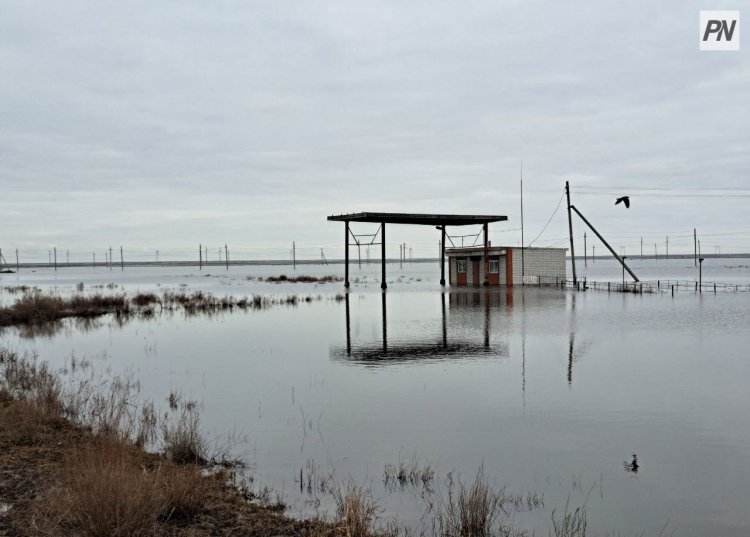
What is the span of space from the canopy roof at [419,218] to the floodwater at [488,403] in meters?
22.9

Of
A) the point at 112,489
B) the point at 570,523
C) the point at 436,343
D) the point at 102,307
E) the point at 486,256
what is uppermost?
the point at 486,256

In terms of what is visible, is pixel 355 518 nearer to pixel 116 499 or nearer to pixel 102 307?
pixel 116 499

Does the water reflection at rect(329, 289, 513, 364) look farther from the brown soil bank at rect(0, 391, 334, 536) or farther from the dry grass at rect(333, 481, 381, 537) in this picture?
the dry grass at rect(333, 481, 381, 537)

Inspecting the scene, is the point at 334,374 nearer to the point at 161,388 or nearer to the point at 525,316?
the point at 161,388

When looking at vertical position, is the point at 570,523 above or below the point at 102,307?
below

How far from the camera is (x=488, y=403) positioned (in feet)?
42.6

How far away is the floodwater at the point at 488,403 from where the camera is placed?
8.34 metres

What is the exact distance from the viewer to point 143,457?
890 centimetres

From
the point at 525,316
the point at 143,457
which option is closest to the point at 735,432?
the point at 143,457

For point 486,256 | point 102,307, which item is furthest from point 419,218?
point 102,307

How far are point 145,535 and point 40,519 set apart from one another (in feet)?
3.88

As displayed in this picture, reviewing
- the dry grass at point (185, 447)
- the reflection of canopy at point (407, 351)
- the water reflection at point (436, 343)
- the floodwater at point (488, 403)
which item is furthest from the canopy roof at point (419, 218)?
the dry grass at point (185, 447)

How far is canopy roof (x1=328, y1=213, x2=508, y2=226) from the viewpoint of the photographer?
50.1m

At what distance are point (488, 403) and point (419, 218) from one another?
38.8 meters
